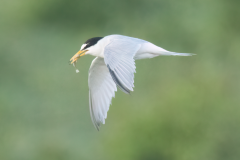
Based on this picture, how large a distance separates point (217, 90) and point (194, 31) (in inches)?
68.7

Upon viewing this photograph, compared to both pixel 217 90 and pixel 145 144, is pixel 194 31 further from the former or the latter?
pixel 145 144

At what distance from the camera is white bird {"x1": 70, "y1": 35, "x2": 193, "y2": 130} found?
1587mm

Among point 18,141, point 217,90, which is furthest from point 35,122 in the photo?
point 217,90

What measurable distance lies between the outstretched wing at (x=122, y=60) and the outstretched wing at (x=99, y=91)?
1.17 ft

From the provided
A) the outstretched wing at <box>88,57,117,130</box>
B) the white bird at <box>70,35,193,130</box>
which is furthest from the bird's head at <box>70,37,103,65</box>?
the outstretched wing at <box>88,57,117,130</box>

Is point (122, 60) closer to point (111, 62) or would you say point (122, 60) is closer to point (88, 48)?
point (111, 62)

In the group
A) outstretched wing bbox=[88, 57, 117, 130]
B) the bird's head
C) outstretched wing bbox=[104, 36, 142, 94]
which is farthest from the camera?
outstretched wing bbox=[88, 57, 117, 130]

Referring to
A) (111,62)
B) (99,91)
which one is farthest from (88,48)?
(111,62)

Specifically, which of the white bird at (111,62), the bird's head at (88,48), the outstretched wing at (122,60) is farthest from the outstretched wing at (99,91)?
the outstretched wing at (122,60)

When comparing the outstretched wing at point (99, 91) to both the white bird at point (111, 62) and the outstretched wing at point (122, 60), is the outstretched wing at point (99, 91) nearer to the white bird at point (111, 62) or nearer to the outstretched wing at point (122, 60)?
the white bird at point (111, 62)

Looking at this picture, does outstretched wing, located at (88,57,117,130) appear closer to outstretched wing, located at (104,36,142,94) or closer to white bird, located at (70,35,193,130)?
white bird, located at (70,35,193,130)

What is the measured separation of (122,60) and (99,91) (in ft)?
2.15

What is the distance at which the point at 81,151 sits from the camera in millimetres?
5738

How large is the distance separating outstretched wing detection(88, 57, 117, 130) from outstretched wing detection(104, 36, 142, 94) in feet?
1.17
